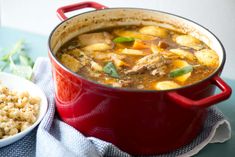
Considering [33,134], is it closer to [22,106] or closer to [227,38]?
[22,106]

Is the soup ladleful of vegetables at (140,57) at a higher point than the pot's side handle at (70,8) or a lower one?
lower

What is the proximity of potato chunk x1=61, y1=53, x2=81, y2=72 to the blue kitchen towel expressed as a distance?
0.11 meters

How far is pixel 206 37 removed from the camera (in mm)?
1291

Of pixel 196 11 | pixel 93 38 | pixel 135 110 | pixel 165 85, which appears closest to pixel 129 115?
pixel 135 110

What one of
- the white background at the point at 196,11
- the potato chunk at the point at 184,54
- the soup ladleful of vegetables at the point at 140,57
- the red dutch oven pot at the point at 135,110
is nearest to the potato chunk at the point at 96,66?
the soup ladleful of vegetables at the point at 140,57

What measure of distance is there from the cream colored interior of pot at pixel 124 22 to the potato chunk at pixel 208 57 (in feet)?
0.05

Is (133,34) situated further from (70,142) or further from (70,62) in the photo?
(70,142)

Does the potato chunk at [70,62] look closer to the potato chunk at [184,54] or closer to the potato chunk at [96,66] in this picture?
the potato chunk at [96,66]

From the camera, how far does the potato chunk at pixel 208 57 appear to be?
4.03 ft

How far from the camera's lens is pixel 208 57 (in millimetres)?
1246

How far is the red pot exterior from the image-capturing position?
0.99m

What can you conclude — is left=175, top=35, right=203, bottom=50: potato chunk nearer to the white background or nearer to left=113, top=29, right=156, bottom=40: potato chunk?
left=113, top=29, right=156, bottom=40: potato chunk

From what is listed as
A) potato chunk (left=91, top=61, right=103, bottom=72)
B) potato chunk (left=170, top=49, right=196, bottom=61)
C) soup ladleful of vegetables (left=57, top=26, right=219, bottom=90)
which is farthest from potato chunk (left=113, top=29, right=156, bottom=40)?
potato chunk (left=91, top=61, right=103, bottom=72)

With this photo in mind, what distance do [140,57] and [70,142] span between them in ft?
0.99
